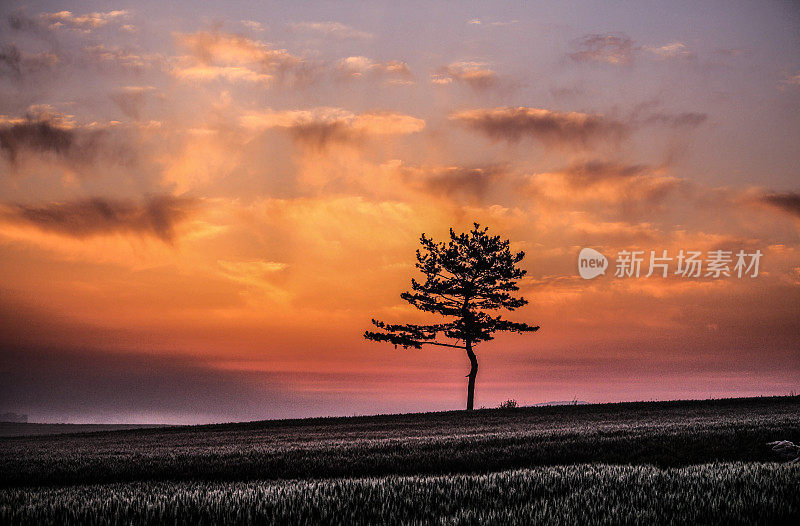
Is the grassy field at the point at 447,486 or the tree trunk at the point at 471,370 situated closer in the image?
the grassy field at the point at 447,486

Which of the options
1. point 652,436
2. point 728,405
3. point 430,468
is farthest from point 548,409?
point 430,468

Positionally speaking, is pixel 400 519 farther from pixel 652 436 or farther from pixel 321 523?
→ pixel 652 436

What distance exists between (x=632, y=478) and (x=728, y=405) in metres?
30.6

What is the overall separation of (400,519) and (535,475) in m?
3.61

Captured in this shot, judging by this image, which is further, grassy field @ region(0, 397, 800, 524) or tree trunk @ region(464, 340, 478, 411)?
tree trunk @ region(464, 340, 478, 411)

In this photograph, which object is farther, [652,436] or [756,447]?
[652,436]

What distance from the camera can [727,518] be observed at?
671 centimetres

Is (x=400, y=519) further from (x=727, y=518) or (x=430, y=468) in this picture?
(x=430, y=468)

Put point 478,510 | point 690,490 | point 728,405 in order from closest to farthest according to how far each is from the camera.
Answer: point 478,510 → point 690,490 → point 728,405

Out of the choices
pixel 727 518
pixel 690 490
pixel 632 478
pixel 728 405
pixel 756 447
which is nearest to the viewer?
pixel 727 518

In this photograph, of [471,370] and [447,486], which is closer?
[447,486]

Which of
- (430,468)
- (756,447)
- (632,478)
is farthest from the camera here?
(756,447)

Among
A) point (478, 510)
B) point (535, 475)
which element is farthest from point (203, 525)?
point (535, 475)

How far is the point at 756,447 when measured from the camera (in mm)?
15281
